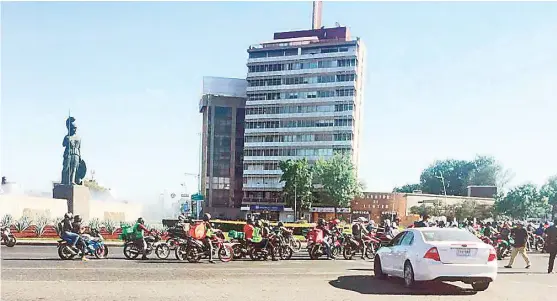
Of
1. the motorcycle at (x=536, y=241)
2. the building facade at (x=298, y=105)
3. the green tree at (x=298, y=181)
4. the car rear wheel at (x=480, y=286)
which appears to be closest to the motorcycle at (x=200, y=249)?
the car rear wheel at (x=480, y=286)

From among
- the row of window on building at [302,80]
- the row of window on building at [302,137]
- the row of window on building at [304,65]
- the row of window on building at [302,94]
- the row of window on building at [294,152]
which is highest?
the row of window on building at [304,65]

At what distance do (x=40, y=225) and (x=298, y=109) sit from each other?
248 feet

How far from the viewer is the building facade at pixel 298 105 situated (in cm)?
9819

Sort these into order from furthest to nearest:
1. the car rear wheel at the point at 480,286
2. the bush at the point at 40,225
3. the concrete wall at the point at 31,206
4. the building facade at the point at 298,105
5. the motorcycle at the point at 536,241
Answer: the building facade at the point at 298,105 → the motorcycle at the point at 536,241 → the concrete wall at the point at 31,206 → the bush at the point at 40,225 → the car rear wheel at the point at 480,286

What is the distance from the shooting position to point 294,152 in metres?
102

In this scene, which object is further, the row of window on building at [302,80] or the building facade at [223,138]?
the building facade at [223,138]

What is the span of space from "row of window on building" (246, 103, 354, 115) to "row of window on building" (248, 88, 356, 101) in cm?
177

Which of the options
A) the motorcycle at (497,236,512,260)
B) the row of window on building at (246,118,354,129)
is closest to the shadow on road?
the motorcycle at (497,236,512,260)

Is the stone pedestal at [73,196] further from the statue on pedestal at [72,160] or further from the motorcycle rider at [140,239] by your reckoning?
the motorcycle rider at [140,239]

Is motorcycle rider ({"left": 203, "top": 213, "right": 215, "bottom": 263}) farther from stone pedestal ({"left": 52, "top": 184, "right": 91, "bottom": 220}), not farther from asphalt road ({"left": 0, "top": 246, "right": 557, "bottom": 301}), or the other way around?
stone pedestal ({"left": 52, "top": 184, "right": 91, "bottom": 220})

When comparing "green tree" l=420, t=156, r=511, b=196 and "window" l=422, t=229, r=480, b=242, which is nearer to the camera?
"window" l=422, t=229, r=480, b=242

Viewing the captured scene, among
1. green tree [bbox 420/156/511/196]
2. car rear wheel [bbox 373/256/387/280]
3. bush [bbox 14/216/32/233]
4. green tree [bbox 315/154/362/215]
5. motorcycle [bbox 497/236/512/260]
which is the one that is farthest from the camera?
green tree [bbox 420/156/511/196]

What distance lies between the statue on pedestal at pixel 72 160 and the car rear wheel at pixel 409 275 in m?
27.9

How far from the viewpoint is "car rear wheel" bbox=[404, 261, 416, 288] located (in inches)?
494
